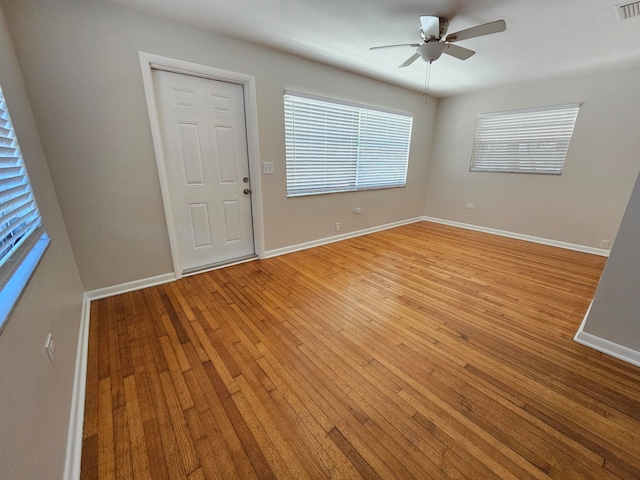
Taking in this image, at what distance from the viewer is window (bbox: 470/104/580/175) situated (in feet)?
12.4

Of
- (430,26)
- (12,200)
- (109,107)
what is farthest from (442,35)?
(12,200)

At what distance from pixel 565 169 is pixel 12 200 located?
581 cm

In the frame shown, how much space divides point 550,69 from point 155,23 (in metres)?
4.55

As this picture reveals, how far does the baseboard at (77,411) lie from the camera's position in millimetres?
1068

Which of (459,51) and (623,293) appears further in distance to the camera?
(459,51)

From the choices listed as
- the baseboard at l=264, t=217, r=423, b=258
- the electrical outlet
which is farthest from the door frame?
the electrical outlet

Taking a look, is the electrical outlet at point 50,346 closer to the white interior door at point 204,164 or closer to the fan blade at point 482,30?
the white interior door at point 204,164

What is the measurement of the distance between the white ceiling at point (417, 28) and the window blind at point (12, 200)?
4.94ft

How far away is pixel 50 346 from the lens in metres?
1.18

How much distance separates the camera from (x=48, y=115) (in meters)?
1.95

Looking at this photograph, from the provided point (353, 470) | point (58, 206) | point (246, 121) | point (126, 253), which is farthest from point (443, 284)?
point (58, 206)

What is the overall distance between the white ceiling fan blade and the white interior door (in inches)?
74.0

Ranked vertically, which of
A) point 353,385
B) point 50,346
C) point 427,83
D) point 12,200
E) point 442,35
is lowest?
point 353,385

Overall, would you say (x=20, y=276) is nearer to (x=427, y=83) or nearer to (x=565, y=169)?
(x=427, y=83)
